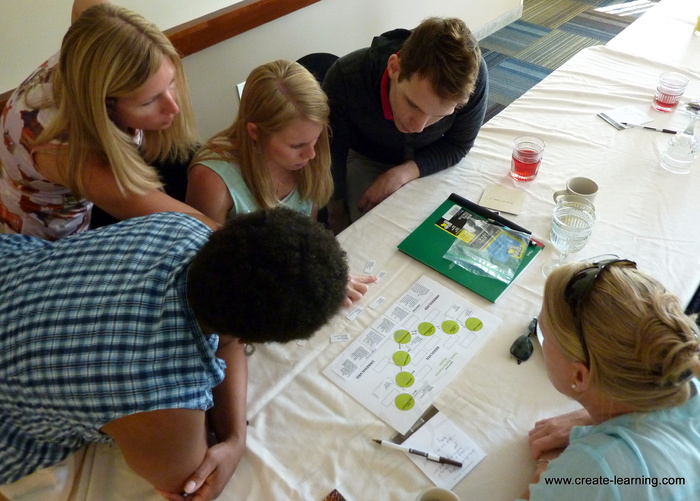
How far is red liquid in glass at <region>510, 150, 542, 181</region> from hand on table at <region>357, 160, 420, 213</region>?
29cm

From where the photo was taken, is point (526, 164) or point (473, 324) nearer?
point (473, 324)

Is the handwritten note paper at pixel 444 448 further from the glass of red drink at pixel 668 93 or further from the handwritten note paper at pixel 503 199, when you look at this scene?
the glass of red drink at pixel 668 93

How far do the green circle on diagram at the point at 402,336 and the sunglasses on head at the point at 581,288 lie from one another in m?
0.37

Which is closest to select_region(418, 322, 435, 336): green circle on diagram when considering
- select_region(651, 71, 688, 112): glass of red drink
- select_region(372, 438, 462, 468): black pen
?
select_region(372, 438, 462, 468): black pen

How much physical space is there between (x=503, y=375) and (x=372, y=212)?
58cm

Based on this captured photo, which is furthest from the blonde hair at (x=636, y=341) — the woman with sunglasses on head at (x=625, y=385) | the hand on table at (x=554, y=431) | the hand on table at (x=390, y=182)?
the hand on table at (x=390, y=182)

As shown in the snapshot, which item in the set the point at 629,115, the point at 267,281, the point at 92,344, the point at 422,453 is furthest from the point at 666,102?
the point at 92,344

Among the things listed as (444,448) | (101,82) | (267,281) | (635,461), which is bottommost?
(444,448)

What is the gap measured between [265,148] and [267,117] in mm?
107

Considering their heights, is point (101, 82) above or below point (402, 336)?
above

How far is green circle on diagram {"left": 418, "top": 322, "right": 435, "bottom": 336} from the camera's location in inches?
42.3

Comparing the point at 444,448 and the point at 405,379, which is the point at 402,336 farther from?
the point at 444,448

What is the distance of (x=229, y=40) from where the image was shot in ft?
6.98

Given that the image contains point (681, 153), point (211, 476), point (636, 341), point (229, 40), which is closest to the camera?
point (636, 341)
